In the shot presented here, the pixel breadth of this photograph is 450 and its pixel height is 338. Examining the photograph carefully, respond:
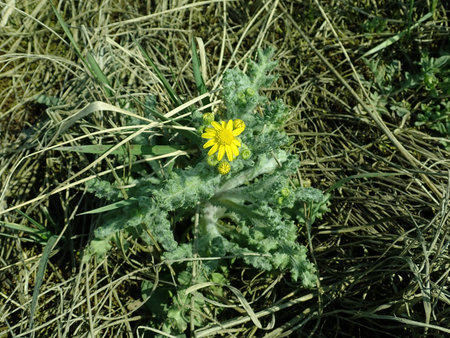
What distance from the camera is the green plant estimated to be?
2.73m

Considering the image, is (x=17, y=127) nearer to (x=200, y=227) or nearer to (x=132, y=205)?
(x=132, y=205)

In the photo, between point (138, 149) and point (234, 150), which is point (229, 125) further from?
point (138, 149)

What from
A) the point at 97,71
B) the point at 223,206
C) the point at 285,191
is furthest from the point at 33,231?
the point at 285,191

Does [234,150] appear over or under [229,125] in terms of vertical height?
under

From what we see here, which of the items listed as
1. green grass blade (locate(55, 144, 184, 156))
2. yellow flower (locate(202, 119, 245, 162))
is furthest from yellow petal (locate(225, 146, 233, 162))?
green grass blade (locate(55, 144, 184, 156))

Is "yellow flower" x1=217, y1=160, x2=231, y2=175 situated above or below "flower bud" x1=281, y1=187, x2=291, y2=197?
above

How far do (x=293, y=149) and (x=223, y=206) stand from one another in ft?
2.94

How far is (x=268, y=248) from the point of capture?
3037 mm

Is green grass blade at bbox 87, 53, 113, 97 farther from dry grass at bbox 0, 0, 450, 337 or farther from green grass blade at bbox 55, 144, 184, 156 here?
green grass blade at bbox 55, 144, 184, 156

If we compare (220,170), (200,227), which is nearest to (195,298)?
(200,227)

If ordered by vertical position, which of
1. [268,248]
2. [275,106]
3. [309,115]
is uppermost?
[275,106]

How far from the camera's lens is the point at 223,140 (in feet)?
8.49

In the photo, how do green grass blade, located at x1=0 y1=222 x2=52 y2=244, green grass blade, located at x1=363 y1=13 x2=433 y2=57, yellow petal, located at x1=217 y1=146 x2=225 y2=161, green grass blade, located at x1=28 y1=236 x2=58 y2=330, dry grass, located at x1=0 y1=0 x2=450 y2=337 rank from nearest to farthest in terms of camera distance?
yellow petal, located at x1=217 y1=146 x2=225 y2=161 → green grass blade, located at x1=28 y1=236 x2=58 y2=330 → dry grass, located at x1=0 y1=0 x2=450 y2=337 → green grass blade, located at x1=0 y1=222 x2=52 y2=244 → green grass blade, located at x1=363 y1=13 x2=433 y2=57

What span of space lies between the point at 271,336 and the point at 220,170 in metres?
1.31
